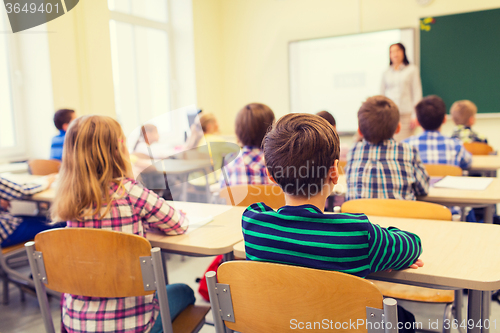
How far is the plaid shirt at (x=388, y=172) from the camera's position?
6.03ft

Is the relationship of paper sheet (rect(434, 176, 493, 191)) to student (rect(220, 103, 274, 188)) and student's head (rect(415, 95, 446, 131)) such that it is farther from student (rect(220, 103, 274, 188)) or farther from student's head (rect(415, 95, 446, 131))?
student (rect(220, 103, 274, 188))

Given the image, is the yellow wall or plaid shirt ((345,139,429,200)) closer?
plaid shirt ((345,139,429,200))

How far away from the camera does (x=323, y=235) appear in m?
0.86

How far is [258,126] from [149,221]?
0.92m

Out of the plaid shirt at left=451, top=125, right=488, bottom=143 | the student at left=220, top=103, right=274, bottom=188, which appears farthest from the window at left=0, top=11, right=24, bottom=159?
the plaid shirt at left=451, top=125, right=488, bottom=143

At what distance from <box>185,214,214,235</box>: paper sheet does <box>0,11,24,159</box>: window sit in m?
2.98

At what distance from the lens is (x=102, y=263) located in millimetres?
1132

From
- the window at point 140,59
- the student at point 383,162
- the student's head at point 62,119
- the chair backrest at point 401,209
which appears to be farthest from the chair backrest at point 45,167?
the chair backrest at point 401,209

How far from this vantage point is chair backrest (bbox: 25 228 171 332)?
111cm

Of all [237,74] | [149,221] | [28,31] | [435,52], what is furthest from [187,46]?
[149,221]

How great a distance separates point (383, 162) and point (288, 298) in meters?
1.20

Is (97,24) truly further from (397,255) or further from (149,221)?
(397,255)

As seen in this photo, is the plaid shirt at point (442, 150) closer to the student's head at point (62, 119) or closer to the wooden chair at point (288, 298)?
the wooden chair at point (288, 298)

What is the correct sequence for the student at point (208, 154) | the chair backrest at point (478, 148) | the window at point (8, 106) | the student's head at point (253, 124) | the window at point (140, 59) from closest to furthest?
the student at point (208, 154) → the student's head at point (253, 124) → the chair backrest at point (478, 148) → the window at point (8, 106) → the window at point (140, 59)
